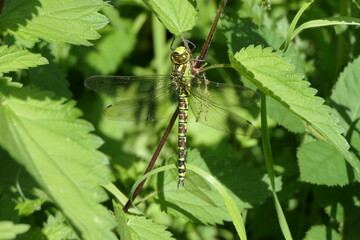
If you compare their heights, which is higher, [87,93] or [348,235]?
[87,93]

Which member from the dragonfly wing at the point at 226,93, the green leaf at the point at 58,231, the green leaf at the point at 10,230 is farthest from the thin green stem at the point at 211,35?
the green leaf at the point at 10,230

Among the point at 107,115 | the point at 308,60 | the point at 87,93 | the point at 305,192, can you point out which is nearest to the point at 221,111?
the point at 107,115

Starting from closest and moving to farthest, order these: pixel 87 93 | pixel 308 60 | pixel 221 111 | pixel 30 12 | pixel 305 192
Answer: pixel 30 12 < pixel 221 111 < pixel 305 192 < pixel 308 60 < pixel 87 93

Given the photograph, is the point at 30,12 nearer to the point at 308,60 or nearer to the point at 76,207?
the point at 76,207

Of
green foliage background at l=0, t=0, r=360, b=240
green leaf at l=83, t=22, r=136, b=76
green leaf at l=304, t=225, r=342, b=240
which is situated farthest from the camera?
green leaf at l=83, t=22, r=136, b=76

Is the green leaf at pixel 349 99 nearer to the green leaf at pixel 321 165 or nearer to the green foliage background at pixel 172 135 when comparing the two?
the green foliage background at pixel 172 135

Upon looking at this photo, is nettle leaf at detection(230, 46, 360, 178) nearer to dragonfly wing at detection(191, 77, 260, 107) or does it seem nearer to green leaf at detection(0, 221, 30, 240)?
dragonfly wing at detection(191, 77, 260, 107)

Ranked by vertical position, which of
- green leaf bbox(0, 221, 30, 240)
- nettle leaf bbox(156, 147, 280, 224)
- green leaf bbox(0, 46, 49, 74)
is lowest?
nettle leaf bbox(156, 147, 280, 224)

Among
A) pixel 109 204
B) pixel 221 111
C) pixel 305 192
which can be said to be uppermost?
pixel 221 111

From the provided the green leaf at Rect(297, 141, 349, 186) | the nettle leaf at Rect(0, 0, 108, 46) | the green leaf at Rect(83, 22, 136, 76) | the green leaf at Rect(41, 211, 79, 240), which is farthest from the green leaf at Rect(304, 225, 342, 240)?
the green leaf at Rect(83, 22, 136, 76)
